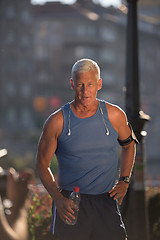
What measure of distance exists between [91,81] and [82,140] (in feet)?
1.45

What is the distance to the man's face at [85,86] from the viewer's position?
11.5 feet

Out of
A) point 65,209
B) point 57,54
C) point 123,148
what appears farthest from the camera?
point 57,54

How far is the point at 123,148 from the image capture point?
3.92m

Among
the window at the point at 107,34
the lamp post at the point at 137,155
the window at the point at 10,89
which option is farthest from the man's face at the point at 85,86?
the window at the point at 107,34

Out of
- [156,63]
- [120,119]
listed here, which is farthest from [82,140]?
A: [156,63]

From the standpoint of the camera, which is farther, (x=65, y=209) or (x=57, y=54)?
(x=57, y=54)

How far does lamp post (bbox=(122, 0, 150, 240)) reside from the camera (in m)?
5.92

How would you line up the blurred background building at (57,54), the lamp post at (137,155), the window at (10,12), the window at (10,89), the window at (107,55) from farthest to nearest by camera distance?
the window at (107,55)
the window at (10,12)
the blurred background building at (57,54)
the window at (10,89)
the lamp post at (137,155)

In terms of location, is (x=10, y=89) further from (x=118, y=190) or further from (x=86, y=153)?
(x=86, y=153)

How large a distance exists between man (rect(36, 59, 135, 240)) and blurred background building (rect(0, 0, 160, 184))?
58.4 m

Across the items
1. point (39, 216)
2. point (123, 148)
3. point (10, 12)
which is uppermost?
point (123, 148)

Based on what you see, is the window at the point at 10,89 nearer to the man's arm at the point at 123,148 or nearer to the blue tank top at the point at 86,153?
the man's arm at the point at 123,148

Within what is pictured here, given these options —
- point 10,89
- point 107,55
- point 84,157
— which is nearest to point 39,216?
point 84,157

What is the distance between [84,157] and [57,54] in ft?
217
